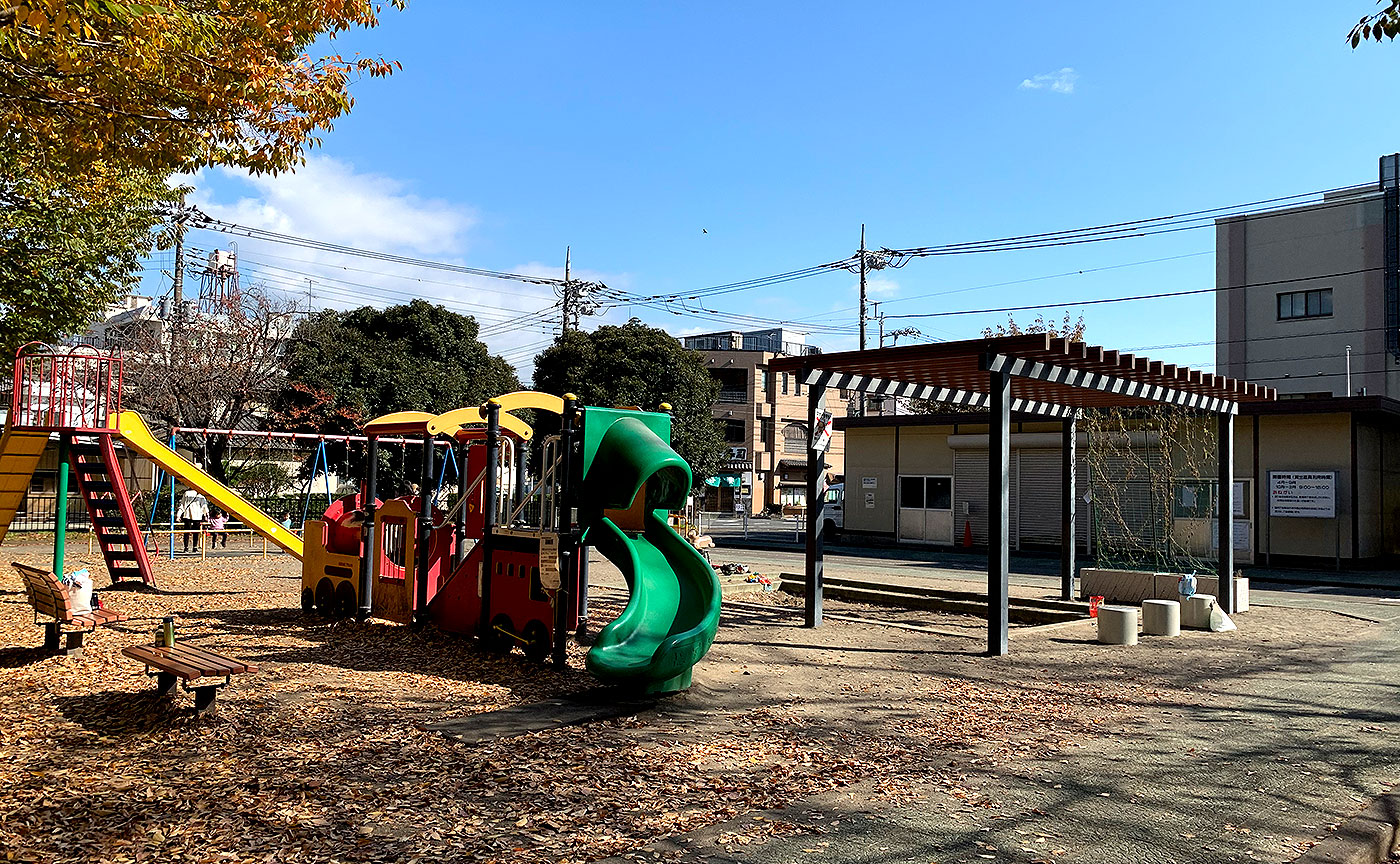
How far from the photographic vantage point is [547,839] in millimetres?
4672

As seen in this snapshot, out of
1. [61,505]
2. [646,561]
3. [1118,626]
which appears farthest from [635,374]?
[646,561]

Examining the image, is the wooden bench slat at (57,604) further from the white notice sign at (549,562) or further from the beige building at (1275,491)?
the beige building at (1275,491)

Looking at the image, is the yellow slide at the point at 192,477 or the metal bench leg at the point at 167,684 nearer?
the metal bench leg at the point at 167,684

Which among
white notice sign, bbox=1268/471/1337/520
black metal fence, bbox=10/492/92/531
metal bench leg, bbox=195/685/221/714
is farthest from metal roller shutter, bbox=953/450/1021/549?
metal bench leg, bbox=195/685/221/714

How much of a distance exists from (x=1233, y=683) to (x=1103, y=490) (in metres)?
17.0

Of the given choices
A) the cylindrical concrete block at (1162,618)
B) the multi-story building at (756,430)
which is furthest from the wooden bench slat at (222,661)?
the multi-story building at (756,430)

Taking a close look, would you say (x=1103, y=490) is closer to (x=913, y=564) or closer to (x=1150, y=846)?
(x=913, y=564)

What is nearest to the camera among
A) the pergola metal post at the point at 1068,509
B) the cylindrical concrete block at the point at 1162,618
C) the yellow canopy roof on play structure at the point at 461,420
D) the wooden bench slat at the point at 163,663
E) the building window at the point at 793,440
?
the wooden bench slat at the point at 163,663

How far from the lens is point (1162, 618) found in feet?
39.2

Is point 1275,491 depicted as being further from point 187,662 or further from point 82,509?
point 82,509

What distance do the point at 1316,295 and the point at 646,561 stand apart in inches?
1489

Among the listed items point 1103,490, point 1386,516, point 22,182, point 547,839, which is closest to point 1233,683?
point 547,839

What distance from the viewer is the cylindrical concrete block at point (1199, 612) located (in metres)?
12.5

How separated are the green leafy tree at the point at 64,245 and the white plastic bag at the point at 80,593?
4.67 m
